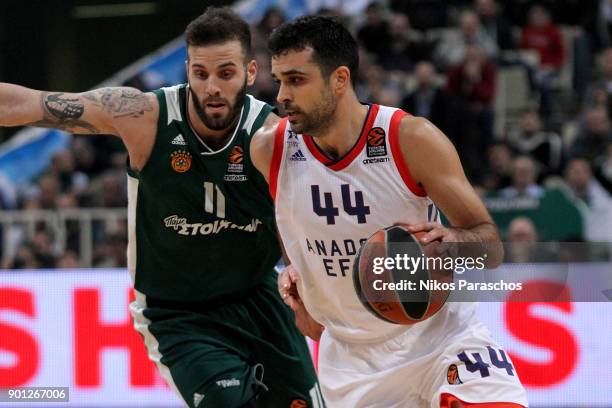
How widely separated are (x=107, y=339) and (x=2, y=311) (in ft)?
2.34

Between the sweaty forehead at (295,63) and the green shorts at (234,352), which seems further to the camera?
the green shorts at (234,352)

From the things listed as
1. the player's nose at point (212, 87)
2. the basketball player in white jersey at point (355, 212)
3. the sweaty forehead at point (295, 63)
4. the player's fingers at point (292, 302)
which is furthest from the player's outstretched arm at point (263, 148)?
the player's fingers at point (292, 302)

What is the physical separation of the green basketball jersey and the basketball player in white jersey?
39 cm

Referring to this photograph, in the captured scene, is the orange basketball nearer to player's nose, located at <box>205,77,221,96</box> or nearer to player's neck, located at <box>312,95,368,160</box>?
player's neck, located at <box>312,95,368,160</box>

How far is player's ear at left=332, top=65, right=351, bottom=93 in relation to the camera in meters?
4.01

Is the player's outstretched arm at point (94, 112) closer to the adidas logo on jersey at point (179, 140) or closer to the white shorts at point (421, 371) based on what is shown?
the adidas logo on jersey at point (179, 140)

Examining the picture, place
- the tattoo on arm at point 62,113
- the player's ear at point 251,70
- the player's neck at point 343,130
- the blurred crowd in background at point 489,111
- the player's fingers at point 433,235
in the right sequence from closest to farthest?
the player's fingers at point 433,235 < the player's neck at point 343,130 < the tattoo on arm at point 62,113 < the player's ear at point 251,70 < the blurred crowd in background at point 489,111

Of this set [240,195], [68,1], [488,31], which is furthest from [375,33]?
[240,195]

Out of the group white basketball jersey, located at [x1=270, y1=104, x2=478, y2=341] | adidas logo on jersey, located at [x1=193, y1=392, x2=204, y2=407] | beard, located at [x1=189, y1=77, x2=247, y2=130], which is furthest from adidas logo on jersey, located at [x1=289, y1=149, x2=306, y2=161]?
adidas logo on jersey, located at [x1=193, y1=392, x2=204, y2=407]

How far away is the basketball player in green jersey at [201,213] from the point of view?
442 cm

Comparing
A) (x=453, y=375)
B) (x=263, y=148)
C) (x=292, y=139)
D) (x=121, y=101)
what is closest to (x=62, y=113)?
(x=121, y=101)

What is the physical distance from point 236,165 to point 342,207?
2.38 ft

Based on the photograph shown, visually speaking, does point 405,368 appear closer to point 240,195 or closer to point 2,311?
point 240,195

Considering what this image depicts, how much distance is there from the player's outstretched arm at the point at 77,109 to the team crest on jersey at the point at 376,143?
43.6 inches
